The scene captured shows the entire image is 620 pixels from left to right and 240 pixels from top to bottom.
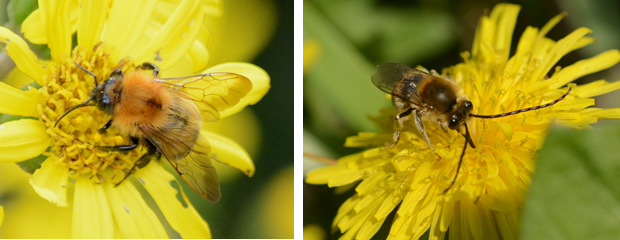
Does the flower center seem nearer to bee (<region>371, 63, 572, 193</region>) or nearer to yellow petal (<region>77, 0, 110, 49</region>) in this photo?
yellow petal (<region>77, 0, 110, 49</region>)

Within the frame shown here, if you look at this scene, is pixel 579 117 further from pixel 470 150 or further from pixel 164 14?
pixel 164 14

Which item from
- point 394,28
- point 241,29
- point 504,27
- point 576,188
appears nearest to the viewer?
point 576,188

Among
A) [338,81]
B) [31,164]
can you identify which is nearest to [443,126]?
[338,81]

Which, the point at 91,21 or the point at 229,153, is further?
the point at 229,153

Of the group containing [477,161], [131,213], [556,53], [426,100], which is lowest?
[131,213]

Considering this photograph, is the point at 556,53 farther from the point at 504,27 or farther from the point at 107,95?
the point at 107,95

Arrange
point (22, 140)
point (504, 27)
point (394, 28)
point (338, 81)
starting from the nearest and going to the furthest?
point (22, 140) < point (504, 27) < point (338, 81) < point (394, 28)

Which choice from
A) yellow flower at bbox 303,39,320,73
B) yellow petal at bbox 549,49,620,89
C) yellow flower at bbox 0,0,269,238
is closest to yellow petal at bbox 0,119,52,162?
yellow flower at bbox 0,0,269,238

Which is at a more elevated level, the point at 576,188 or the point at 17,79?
the point at 17,79
